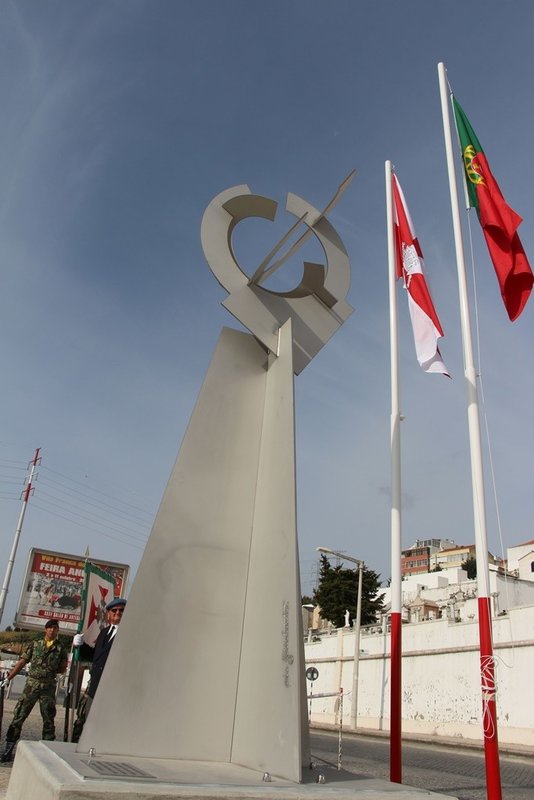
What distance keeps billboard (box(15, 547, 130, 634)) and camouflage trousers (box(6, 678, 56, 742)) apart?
691 inches

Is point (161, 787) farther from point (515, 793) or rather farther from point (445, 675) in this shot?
point (445, 675)

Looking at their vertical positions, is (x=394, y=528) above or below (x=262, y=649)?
above

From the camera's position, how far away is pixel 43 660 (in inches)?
294

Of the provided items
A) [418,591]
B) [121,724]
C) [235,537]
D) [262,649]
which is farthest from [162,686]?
[418,591]

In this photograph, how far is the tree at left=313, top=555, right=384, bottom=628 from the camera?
167 feet

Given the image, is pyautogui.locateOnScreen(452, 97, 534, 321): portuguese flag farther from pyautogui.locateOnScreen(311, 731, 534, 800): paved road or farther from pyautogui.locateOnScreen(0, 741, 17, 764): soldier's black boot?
pyautogui.locateOnScreen(0, 741, 17, 764): soldier's black boot

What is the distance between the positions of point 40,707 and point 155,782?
4.22 metres

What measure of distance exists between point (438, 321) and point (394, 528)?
2.72m

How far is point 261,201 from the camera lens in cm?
736

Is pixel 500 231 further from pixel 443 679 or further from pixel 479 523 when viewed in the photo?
pixel 443 679

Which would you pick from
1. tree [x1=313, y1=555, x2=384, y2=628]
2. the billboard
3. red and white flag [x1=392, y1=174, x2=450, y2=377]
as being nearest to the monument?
red and white flag [x1=392, y1=174, x2=450, y2=377]

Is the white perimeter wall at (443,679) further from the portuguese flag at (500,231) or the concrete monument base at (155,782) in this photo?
the concrete monument base at (155,782)

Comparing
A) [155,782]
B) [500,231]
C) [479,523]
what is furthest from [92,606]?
[500,231]

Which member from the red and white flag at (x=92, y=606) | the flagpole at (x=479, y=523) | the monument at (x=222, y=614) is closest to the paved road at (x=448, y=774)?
the flagpole at (x=479, y=523)
